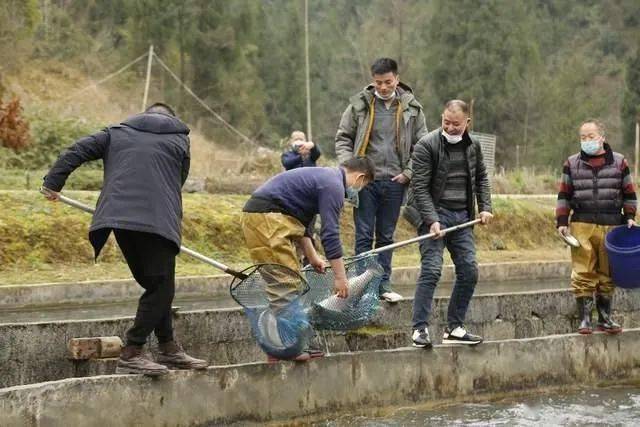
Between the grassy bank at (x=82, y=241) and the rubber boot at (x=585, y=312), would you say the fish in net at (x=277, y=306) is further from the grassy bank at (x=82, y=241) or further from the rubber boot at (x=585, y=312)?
the grassy bank at (x=82, y=241)

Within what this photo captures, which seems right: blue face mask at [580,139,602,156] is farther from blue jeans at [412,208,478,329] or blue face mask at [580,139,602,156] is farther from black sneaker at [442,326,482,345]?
black sneaker at [442,326,482,345]

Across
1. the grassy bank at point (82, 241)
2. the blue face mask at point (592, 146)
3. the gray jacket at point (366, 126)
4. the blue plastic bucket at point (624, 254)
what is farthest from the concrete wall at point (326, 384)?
the grassy bank at point (82, 241)

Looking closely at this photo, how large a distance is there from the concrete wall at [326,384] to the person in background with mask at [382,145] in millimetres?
1405

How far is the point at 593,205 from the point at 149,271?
433 cm

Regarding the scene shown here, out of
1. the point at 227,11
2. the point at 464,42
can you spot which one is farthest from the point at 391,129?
the point at 464,42

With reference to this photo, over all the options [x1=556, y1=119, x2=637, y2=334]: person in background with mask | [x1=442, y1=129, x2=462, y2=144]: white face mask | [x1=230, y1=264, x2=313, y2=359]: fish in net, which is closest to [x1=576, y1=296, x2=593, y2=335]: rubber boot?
[x1=556, y1=119, x2=637, y2=334]: person in background with mask

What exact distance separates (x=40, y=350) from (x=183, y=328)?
1.25 metres

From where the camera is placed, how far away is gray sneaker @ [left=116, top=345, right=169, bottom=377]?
6938 mm

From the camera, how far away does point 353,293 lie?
26.7 ft

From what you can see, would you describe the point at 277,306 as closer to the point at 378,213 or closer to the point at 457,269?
the point at 457,269

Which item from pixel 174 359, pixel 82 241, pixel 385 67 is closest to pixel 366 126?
pixel 385 67

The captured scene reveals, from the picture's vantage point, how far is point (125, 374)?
6902mm

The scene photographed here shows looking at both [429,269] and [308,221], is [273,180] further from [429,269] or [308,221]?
[429,269]

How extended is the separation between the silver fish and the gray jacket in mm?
1690
